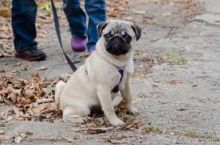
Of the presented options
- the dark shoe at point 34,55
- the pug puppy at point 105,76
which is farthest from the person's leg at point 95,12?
the pug puppy at point 105,76

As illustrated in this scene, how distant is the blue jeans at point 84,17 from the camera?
6727 mm

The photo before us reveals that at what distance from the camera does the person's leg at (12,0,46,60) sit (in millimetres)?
7059

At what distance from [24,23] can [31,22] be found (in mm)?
82

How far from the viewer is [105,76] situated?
4.65 metres

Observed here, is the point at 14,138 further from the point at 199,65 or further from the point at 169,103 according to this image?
the point at 199,65

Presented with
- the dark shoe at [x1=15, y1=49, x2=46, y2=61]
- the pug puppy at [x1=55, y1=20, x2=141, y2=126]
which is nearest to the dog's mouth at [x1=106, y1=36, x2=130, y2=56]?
the pug puppy at [x1=55, y1=20, x2=141, y2=126]

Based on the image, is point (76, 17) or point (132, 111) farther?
point (76, 17)

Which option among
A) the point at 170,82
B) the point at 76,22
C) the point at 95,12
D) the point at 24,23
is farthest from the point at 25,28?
the point at 170,82

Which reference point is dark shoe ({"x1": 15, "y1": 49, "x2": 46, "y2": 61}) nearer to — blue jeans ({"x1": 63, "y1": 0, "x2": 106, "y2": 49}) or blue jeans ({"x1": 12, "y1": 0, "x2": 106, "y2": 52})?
blue jeans ({"x1": 12, "y1": 0, "x2": 106, "y2": 52})

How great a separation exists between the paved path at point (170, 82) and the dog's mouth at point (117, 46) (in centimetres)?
61

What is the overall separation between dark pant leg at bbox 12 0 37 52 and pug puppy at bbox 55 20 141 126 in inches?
92.9

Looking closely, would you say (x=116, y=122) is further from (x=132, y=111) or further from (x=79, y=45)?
(x=79, y=45)

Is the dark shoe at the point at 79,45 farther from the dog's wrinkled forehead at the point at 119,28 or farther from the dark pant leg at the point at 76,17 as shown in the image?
the dog's wrinkled forehead at the point at 119,28

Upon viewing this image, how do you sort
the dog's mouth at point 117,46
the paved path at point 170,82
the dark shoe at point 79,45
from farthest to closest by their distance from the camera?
the dark shoe at point 79,45
the dog's mouth at point 117,46
the paved path at point 170,82
